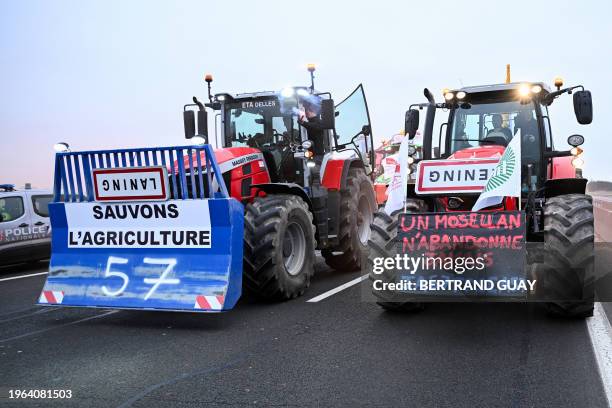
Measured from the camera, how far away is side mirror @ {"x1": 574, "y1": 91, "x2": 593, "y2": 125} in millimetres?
6625

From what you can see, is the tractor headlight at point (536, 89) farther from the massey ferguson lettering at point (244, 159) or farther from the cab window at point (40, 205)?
the cab window at point (40, 205)

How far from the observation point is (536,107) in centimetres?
701

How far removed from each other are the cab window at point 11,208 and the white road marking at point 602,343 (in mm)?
10119

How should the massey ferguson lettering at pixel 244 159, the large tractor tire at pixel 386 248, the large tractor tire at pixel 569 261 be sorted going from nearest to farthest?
the large tractor tire at pixel 569 261
the large tractor tire at pixel 386 248
the massey ferguson lettering at pixel 244 159

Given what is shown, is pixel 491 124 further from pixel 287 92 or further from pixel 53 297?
pixel 53 297

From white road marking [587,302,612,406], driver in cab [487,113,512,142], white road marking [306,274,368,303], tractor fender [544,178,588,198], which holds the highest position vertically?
driver in cab [487,113,512,142]

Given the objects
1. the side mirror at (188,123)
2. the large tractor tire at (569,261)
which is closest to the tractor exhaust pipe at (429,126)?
the large tractor tire at (569,261)

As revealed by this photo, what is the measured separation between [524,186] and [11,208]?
9.43m

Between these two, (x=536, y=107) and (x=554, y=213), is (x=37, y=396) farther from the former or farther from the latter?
(x=536, y=107)

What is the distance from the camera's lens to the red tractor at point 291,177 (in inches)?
260

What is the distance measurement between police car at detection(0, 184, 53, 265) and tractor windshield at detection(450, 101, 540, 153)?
8015 mm

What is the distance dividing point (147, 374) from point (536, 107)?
5.47 metres

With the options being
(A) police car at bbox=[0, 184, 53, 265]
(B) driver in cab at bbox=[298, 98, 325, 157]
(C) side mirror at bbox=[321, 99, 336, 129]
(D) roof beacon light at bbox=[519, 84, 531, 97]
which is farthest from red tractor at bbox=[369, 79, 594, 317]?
(A) police car at bbox=[0, 184, 53, 265]

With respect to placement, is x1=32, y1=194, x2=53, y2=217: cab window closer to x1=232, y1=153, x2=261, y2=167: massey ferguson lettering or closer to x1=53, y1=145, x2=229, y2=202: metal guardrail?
x1=53, y1=145, x2=229, y2=202: metal guardrail
